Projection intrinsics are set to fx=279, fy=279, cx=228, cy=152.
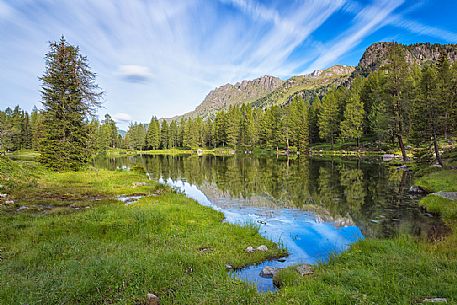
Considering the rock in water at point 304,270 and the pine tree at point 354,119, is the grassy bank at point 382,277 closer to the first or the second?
the rock in water at point 304,270

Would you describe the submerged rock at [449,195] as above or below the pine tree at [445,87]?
below

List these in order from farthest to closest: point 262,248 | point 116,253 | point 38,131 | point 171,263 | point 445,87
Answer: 1. point 38,131
2. point 445,87
3. point 262,248
4. point 116,253
5. point 171,263

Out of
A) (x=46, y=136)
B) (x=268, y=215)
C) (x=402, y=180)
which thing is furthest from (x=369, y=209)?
(x=46, y=136)

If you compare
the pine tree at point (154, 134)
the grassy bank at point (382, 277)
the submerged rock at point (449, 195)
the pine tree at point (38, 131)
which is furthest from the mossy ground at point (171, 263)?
the pine tree at point (154, 134)

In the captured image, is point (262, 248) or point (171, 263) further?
point (262, 248)

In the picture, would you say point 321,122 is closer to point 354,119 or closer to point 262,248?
point 354,119

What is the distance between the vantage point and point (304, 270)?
30.4ft

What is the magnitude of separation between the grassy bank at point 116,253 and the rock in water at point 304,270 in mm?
2027

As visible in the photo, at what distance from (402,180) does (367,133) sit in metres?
55.4

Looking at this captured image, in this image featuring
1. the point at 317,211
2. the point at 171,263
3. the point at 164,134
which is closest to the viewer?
the point at 171,263

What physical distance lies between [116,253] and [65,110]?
31651mm

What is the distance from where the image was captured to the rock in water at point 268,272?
9602mm

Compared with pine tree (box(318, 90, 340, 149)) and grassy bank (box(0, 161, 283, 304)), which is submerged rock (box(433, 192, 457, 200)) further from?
pine tree (box(318, 90, 340, 149))

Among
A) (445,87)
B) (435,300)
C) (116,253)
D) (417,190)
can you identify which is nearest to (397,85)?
(445,87)
